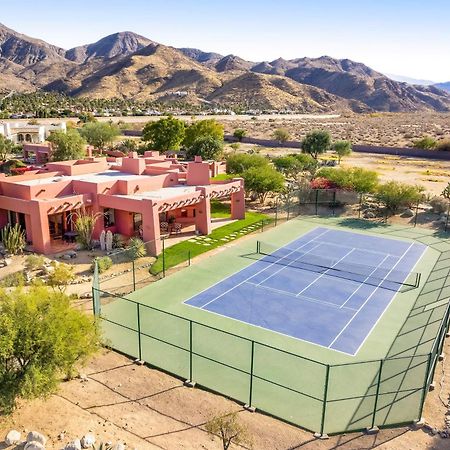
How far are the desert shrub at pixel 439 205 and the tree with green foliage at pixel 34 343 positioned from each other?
34780 mm

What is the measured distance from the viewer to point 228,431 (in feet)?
42.6

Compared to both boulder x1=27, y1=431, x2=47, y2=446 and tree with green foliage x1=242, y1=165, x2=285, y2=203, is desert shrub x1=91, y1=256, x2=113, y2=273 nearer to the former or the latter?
boulder x1=27, y1=431, x2=47, y2=446

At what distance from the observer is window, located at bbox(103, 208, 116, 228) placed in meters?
34.0

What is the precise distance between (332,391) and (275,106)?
18736 cm

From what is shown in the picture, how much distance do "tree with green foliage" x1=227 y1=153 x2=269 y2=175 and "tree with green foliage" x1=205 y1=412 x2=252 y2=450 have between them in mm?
36369

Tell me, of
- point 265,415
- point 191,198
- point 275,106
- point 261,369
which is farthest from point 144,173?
point 275,106

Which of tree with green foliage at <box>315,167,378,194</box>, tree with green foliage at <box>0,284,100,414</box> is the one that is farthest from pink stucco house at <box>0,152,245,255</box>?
tree with green foliage at <box>0,284,100,414</box>

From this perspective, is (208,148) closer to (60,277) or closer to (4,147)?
(4,147)

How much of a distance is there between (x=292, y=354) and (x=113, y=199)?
21.1 m

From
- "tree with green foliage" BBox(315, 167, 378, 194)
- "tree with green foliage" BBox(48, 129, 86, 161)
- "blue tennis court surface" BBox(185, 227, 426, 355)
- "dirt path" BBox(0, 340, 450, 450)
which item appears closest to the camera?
"dirt path" BBox(0, 340, 450, 450)

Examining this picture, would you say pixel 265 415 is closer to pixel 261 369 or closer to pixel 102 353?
pixel 261 369

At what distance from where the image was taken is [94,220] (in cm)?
3177

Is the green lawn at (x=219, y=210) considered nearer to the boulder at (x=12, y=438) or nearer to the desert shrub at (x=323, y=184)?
the desert shrub at (x=323, y=184)

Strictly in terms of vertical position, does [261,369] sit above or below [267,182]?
below
